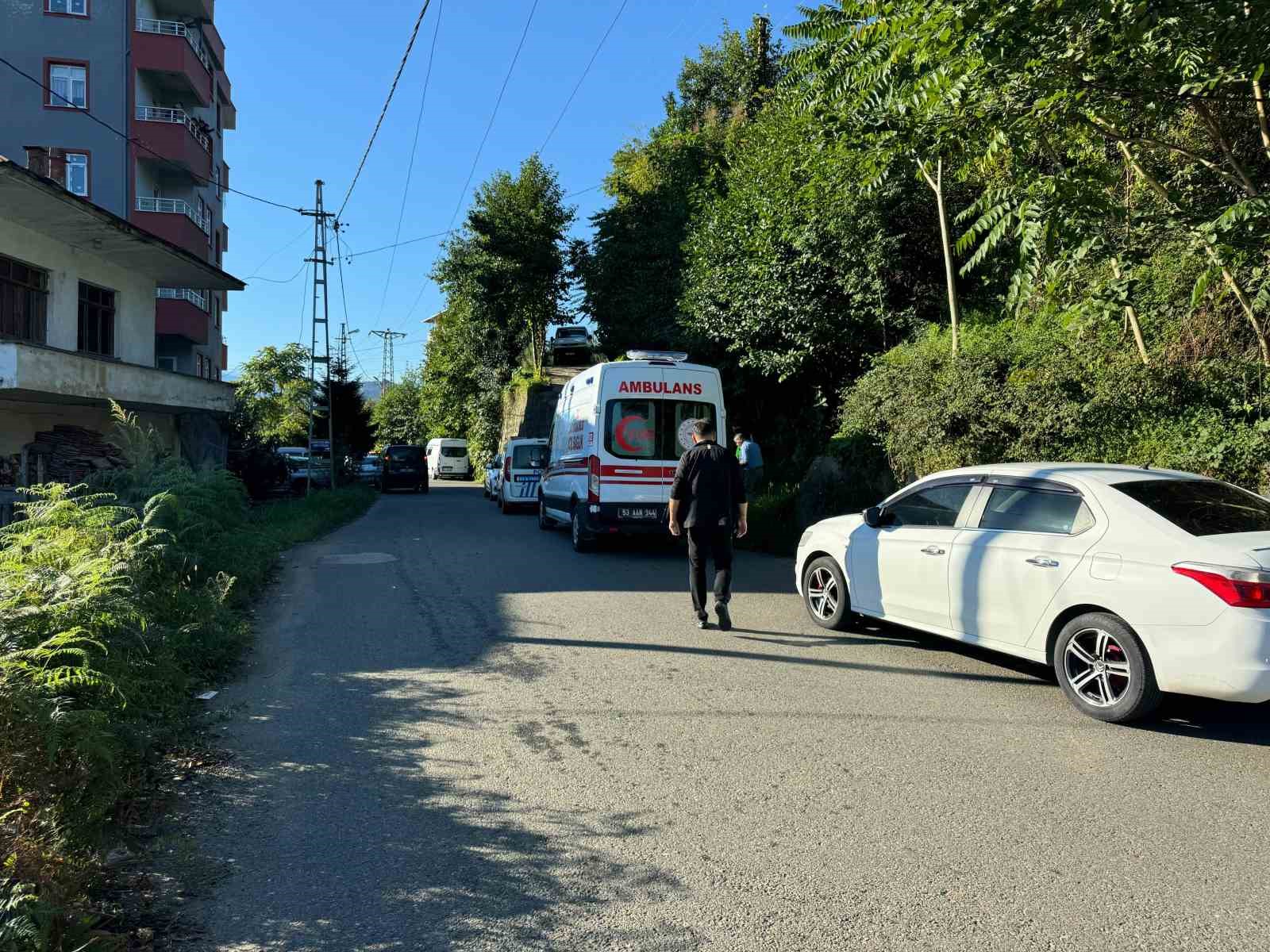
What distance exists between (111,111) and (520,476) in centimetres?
1744

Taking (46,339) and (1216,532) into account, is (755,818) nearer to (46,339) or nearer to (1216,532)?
(1216,532)

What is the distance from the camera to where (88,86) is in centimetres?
2733

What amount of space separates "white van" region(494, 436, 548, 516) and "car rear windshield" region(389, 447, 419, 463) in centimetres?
1281

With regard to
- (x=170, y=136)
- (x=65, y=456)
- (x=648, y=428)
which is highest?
(x=170, y=136)

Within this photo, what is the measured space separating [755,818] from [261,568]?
349 inches

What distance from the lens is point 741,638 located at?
8008mm

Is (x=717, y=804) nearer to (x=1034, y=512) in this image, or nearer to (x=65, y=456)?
(x=1034, y=512)

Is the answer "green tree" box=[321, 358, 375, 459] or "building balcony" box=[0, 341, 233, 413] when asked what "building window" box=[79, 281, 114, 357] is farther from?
"green tree" box=[321, 358, 375, 459]

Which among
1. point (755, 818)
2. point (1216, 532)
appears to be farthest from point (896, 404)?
point (755, 818)

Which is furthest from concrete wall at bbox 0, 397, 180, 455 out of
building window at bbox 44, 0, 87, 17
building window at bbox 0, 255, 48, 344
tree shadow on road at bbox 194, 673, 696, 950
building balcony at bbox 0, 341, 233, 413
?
building window at bbox 44, 0, 87, 17

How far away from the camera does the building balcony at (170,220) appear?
1084 inches

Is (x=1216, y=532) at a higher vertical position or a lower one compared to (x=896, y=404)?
lower

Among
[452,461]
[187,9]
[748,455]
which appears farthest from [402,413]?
[748,455]

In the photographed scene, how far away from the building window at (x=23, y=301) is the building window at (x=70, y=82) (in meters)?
12.6
